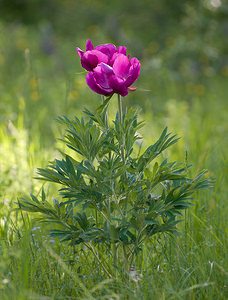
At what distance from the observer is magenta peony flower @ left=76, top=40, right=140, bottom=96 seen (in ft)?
4.20

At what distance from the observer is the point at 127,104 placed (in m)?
4.95

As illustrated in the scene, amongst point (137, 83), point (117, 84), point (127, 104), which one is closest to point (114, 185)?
point (117, 84)

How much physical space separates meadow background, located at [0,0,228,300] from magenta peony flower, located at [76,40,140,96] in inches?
21.4

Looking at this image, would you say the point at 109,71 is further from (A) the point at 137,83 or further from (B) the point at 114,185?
(A) the point at 137,83

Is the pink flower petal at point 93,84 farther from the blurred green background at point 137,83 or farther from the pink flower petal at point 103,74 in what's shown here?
the blurred green background at point 137,83

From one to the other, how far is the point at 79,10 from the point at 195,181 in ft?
35.0

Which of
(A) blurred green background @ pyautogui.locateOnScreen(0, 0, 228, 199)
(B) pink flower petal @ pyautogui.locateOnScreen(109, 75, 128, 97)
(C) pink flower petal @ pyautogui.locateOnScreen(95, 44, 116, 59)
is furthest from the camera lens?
(A) blurred green background @ pyautogui.locateOnScreen(0, 0, 228, 199)

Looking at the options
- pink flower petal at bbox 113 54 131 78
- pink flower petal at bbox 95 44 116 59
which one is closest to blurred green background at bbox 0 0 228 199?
pink flower petal at bbox 113 54 131 78

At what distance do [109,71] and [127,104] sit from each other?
3.68 metres

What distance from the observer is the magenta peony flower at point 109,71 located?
4.20 ft

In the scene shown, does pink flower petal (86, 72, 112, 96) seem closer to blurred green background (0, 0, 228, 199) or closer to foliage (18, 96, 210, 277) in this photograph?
foliage (18, 96, 210, 277)

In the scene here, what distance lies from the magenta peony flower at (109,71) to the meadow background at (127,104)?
1.78 ft

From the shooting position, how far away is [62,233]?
1.36 m

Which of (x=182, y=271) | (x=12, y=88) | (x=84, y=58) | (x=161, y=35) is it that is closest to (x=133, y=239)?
(x=182, y=271)
